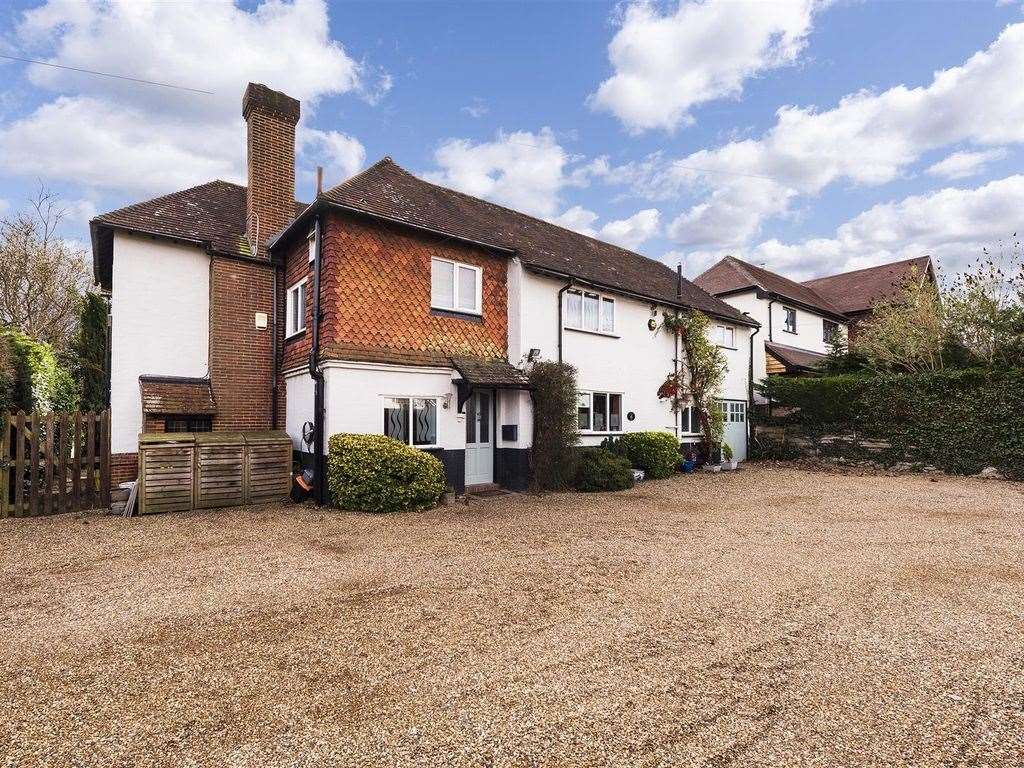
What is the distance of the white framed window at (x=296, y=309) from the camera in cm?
1113

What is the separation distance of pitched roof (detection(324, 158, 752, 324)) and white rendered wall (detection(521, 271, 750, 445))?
1.78 feet

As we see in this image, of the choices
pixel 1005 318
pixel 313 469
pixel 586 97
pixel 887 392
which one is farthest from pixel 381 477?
pixel 1005 318

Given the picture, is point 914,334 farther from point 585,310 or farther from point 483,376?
point 483,376

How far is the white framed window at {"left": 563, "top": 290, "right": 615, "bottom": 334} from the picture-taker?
Result: 13.5 m

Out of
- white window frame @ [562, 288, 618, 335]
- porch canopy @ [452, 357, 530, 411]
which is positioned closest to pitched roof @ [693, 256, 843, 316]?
white window frame @ [562, 288, 618, 335]

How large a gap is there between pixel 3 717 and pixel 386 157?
492 inches

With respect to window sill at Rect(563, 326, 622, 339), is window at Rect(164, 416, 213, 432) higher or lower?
lower

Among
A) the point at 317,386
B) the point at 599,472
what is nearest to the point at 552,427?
the point at 599,472

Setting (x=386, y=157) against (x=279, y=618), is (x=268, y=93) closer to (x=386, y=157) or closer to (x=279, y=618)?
(x=386, y=157)

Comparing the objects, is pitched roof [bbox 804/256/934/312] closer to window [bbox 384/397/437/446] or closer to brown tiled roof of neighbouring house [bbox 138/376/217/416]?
window [bbox 384/397/437/446]

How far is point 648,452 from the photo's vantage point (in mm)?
14219

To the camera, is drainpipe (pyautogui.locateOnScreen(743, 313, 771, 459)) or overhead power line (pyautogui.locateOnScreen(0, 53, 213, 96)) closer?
overhead power line (pyautogui.locateOnScreen(0, 53, 213, 96))

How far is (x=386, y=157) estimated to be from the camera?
43.0 ft

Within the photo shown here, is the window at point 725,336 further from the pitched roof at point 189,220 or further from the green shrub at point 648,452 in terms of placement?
the pitched roof at point 189,220
